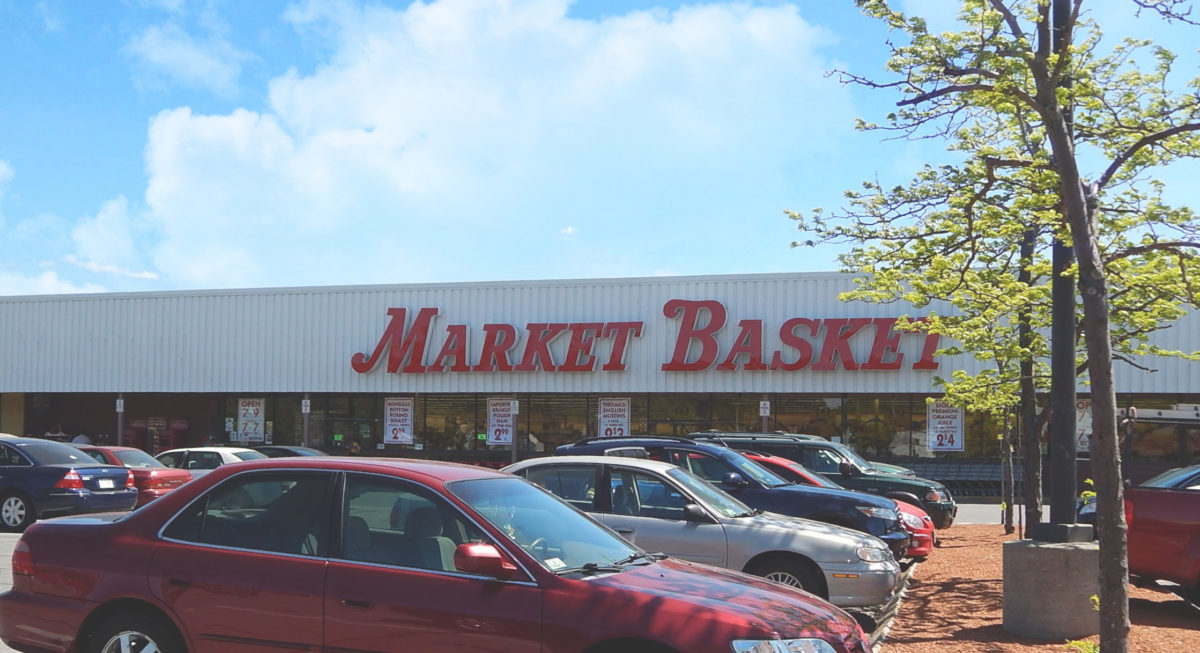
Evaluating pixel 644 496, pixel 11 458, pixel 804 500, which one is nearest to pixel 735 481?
pixel 804 500

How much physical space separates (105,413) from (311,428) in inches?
369

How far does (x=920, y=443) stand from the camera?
31.9 meters

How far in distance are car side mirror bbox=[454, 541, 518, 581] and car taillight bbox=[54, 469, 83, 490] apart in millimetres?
13989

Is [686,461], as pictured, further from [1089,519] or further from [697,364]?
[697,364]

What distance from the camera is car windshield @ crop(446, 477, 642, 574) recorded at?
5.85 meters

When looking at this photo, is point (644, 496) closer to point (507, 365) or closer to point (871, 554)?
point (871, 554)

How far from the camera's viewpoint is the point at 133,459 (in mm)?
20672

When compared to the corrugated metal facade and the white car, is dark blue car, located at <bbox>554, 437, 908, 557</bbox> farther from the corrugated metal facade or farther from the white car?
the corrugated metal facade

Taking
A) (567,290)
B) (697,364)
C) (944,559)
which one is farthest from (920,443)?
(944,559)

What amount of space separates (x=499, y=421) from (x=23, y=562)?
28996 mm

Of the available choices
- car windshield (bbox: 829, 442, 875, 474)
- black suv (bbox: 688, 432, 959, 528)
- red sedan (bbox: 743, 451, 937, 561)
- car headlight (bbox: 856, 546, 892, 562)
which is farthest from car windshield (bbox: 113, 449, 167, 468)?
car headlight (bbox: 856, 546, 892, 562)

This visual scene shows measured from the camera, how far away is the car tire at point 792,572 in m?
9.38

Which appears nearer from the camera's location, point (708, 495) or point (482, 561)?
point (482, 561)

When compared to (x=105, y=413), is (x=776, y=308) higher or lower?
higher
